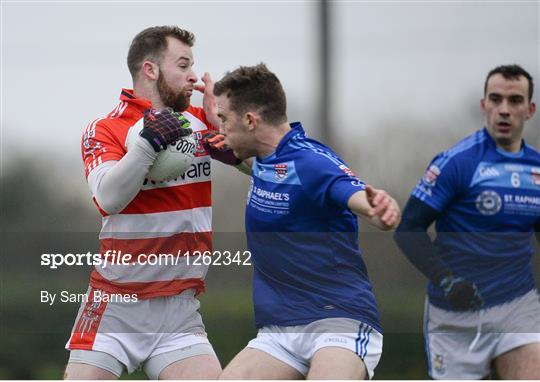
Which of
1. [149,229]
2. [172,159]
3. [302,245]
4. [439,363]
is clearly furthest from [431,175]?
[149,229]

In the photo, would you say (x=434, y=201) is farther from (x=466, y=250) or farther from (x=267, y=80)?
(x=267, y=80)

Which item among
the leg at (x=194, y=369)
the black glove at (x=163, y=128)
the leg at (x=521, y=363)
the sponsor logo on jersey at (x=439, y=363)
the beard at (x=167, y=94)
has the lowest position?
the sponsor logo on jersey at (x=439, y=363)

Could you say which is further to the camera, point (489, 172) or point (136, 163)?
point (489, 172)

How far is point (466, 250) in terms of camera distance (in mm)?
4719

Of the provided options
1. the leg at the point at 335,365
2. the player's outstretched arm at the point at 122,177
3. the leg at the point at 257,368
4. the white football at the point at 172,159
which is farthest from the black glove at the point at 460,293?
the player's outstretched arm at the point at 122,177

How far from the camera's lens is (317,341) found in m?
4.23

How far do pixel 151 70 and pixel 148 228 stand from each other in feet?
2.31

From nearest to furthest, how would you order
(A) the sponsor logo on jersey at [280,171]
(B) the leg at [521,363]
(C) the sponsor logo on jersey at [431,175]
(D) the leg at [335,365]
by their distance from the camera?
(D) the leg at [335,365] → (A) the sponsor logo on jersey at [280,171] → (B) the leg at [521,363] → (C) the sponsor logo on jersey at [431,175]

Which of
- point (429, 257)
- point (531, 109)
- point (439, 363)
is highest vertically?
point (531, 109)

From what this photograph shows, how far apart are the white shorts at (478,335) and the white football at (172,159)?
4.32 ft

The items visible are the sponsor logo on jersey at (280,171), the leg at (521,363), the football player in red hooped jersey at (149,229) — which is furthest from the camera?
the leg at (521,363)

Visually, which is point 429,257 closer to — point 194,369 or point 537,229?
point 537,229

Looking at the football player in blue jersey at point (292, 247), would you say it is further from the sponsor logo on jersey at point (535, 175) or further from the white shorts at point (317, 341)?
the sponsor logo on jersey at point (535, 175)

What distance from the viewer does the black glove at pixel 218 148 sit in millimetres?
4617
